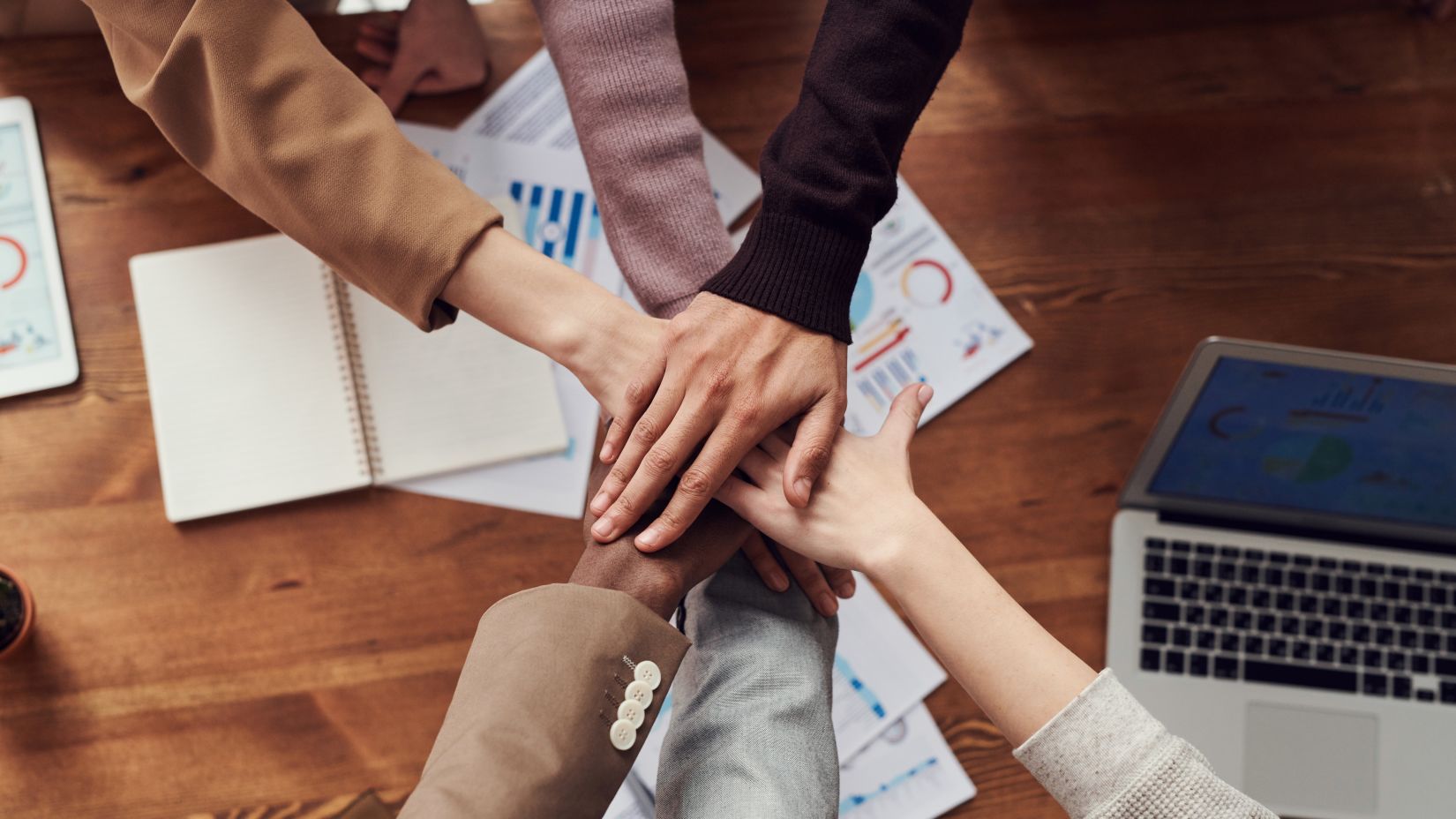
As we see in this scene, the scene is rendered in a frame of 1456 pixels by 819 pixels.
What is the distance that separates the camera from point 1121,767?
729 millimetres

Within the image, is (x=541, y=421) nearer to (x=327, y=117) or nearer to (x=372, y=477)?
(x=372, y=477)

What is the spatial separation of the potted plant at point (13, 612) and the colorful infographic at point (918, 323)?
2.57 ft

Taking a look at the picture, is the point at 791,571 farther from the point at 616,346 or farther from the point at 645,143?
the point at 645,143

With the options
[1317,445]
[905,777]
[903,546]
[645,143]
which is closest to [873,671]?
[905,777]

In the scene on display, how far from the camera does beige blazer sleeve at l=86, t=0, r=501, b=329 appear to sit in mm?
814

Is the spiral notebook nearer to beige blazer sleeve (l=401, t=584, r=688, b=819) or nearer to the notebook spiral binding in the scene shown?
the notebook spiral binding

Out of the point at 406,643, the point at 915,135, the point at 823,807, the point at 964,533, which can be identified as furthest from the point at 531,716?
→ the point at 915,135

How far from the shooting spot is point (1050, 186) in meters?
1.14

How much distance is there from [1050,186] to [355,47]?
29.0 inches

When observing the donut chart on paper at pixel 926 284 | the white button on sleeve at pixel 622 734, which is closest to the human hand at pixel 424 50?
the donut chart on paper at pixel 926 284

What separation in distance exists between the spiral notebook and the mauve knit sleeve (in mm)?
301

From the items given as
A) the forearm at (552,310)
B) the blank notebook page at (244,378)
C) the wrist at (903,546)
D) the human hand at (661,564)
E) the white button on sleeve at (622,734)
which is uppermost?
→ the forearm at (552,310)

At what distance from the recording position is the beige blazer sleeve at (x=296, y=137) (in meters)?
0.81

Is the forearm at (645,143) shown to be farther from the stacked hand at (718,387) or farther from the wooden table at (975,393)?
the wooden table at (975,393)
